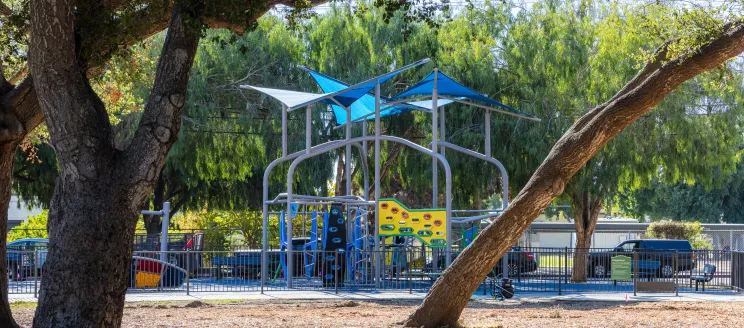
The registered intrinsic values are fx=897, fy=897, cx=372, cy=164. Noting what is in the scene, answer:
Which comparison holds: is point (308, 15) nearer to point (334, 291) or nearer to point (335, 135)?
point (334, 291)

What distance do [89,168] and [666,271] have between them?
17653 mm

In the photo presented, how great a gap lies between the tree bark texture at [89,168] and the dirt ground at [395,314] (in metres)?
4.87

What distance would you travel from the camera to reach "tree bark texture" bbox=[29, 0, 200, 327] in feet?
30.9

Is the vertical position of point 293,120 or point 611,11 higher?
point 611,11

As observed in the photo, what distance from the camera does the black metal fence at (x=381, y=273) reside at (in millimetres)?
21812

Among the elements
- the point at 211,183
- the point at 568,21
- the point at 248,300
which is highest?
the point at 568,21

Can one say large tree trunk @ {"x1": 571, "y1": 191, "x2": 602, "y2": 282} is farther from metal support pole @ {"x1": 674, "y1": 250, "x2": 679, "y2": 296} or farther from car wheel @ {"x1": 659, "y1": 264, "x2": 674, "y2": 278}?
metal support pole @ {"x1": 674, "y1": 250, "x2": 679, "y2": 296}

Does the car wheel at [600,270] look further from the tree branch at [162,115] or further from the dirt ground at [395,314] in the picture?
the tree branch at [162,115]

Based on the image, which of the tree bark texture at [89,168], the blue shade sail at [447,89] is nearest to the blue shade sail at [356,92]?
the blue shade sail at [447,89]

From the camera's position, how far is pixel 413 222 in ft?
74.0

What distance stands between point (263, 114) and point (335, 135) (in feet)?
9.06

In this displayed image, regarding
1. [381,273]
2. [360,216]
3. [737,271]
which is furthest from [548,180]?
[737,271]

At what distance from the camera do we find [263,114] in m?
32.9

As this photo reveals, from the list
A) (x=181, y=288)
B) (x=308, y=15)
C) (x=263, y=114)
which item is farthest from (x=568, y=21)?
(x=308, y=15)
